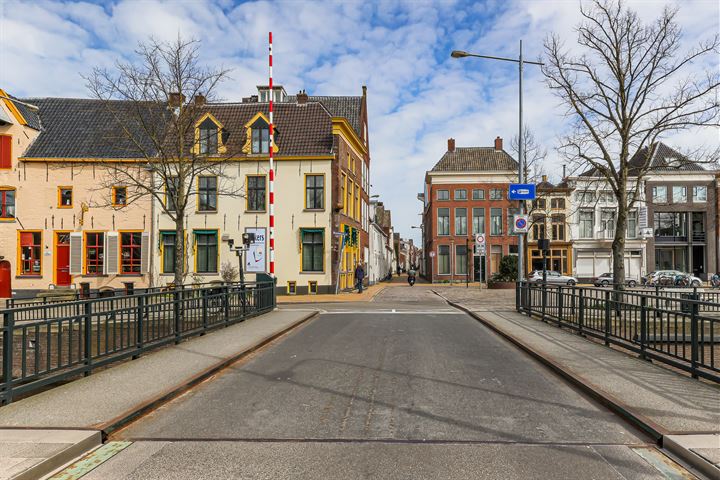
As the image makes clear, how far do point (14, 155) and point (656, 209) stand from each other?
50264 millimetres

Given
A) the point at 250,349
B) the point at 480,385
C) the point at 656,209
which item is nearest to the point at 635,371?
the point at 480,385

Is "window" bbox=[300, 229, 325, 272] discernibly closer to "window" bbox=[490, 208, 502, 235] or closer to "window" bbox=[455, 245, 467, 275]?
"window" bbox=[455, 245, 467, 275]

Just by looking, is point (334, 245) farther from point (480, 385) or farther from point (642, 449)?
point (642, 449)

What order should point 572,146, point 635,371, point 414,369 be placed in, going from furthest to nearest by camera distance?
point 572,146 → point 414,369 → point 635,371

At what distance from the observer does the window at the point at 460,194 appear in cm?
4712

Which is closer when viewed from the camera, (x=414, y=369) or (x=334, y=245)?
(x=414, y=369)

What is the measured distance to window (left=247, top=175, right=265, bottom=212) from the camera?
28.0 m

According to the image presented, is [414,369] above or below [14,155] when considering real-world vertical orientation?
below

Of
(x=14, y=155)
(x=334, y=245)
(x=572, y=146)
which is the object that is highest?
(x=14, y=155)

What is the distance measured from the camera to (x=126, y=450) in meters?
4.47

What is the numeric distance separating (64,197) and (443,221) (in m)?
30.9

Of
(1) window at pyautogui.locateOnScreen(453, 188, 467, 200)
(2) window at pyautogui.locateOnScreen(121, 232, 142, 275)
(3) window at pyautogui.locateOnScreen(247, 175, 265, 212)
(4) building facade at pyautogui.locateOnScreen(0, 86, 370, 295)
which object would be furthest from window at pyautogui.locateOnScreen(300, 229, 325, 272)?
(1) window at pyautogui.locateOnScreen(453, 188, 467, 200)

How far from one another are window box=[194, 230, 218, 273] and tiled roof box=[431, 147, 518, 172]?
2511cm

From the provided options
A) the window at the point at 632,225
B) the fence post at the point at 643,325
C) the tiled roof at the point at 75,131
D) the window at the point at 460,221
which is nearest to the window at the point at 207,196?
the tiled roof at the point at 75,131
